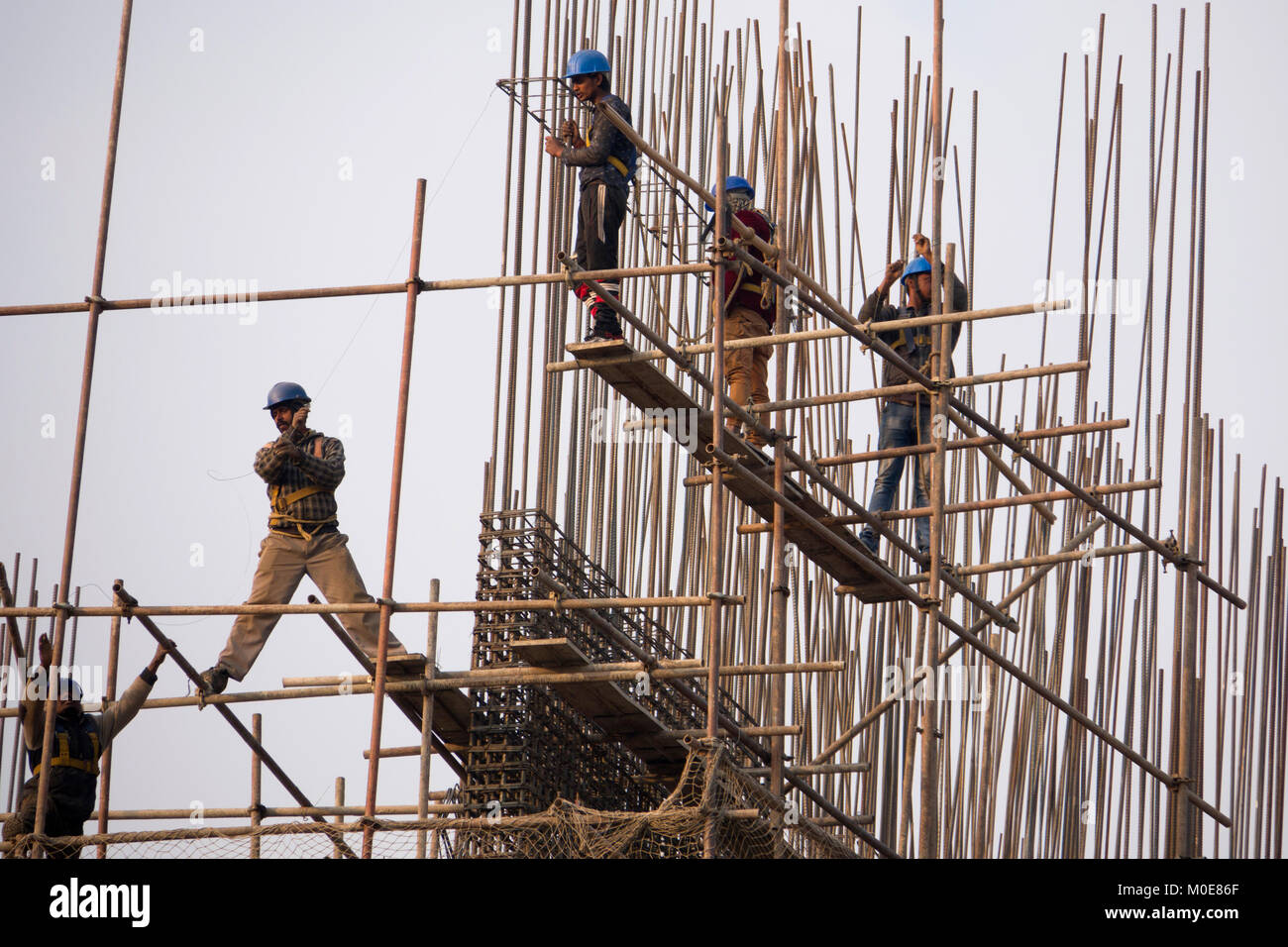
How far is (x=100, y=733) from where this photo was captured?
41.9 feet

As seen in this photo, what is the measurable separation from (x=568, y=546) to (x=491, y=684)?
1492mm

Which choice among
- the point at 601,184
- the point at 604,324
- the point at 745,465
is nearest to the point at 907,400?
the point at 745,465

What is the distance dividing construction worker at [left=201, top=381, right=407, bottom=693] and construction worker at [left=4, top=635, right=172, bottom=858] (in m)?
0.71

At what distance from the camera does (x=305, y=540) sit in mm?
12844

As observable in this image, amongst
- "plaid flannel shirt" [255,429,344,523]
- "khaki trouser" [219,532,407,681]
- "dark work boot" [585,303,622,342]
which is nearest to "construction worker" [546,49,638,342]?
"dark work boot" [585,303,622,342]

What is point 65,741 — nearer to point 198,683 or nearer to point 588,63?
point 198,683

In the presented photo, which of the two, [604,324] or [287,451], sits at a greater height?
[604,324]

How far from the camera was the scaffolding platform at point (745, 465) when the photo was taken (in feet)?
39.0

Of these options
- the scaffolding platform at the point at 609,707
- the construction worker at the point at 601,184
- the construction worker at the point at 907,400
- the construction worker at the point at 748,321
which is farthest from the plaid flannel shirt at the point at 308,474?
the construction worker at the point at 907,400

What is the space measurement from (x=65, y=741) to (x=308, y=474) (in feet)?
6.18

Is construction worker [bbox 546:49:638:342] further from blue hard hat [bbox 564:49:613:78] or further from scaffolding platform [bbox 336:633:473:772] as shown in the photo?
scaffolding platform [bbox 336:633:473:772]
